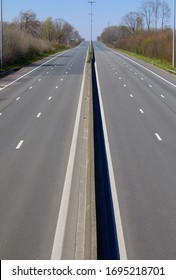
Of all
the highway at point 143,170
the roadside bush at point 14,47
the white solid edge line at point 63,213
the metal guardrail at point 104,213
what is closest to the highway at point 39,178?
the white solid edge line at point 63,213

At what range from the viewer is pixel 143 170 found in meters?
15.4

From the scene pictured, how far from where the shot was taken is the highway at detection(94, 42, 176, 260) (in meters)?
10.2

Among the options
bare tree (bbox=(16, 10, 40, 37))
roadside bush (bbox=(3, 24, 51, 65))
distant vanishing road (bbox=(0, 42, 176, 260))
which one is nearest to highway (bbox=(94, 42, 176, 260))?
distant vanishing road (bbox=(0, 42, 176, 260))

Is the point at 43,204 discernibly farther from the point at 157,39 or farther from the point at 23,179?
the point at 157,39

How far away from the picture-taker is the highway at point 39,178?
392 inches

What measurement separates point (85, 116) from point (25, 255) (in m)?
16.5

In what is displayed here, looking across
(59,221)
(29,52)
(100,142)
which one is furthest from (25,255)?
(29,52)

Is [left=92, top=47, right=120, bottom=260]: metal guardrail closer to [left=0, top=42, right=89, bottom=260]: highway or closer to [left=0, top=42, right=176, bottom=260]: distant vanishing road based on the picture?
[left=0, top=42, right=176, bottom=260]: distant vanishing road

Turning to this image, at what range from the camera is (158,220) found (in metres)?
11.2

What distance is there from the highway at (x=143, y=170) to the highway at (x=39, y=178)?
4.06 feet

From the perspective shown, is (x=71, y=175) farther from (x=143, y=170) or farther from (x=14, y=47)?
(x=14, y=47)

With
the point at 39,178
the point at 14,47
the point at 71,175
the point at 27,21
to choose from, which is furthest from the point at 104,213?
the point at 27,21

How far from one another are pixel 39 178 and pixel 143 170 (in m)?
3.36

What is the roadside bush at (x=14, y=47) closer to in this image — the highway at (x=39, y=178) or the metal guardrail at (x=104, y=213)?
the highway at (x=39, y=178)
